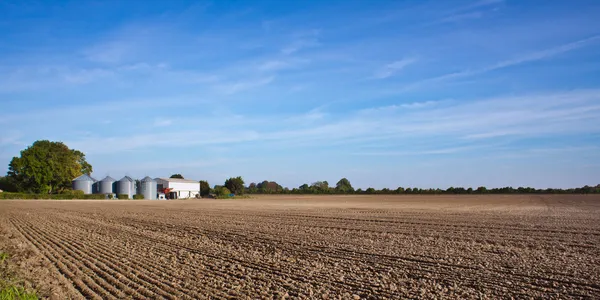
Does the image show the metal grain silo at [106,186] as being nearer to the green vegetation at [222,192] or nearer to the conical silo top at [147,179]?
the conical silo top at [147,179]

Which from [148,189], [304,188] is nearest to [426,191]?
[304,188]

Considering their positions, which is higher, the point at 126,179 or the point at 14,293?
the point at 126,179

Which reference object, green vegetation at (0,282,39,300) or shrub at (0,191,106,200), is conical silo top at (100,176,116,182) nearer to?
shrub at (0,191,106,200)

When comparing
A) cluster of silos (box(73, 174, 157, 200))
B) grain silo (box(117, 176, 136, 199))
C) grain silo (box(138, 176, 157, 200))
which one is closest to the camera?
cluster of silos (box(73, 174, 157, 200))

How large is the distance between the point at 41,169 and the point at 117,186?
1501 cm

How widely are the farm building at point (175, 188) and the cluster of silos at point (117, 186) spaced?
8.86ft

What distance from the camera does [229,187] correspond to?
108m

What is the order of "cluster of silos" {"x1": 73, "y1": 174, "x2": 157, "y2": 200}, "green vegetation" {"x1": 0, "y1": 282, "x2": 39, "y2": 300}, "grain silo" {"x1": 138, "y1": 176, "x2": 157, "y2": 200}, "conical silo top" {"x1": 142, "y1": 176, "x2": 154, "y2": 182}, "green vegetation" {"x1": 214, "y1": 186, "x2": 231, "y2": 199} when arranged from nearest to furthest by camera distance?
"green vegetation" {"x1": 0, "y1": 282, "x2": 39, "y2": 300}
"cluster of silos" {"x1": 73, "y1": 174, "x2": 157, "y2": 200}
"grain silo" {"x1": 138, "y1": 176, "x2": 157, "y2": 200}
"conical silo top" {"x1": 142, "y1": 176, "x2": 154, "y2": 182}
"green vegetation" {"x1": 214, "y1": 186, "x2": 231, "y2": 199}

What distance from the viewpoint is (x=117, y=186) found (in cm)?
9381

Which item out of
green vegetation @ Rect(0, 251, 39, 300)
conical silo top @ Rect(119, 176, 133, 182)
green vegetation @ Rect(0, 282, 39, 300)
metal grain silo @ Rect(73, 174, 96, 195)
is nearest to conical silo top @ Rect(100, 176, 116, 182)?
conical silo top @ Rect(119, 176, 133, 182)

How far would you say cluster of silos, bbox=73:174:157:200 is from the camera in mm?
90312

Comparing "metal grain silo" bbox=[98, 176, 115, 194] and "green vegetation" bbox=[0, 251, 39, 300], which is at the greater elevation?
"metal grain silo" bbox=[98, 176, 115, 194]

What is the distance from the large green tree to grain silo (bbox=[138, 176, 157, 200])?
43.1ft

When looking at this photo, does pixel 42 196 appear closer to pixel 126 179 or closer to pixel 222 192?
pixel 126 179
